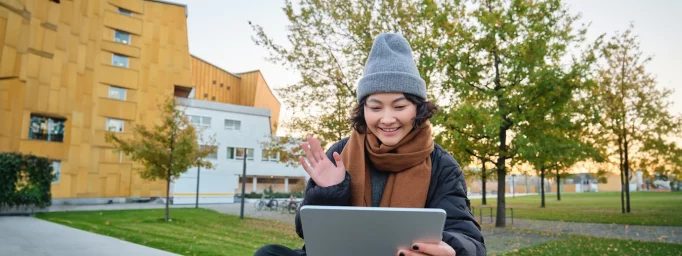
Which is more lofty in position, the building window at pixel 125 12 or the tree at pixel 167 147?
the building window at pixel 125 12

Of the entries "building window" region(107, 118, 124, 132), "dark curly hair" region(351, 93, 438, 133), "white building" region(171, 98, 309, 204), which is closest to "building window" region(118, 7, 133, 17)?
"white building" region(171, 98, 309, 204)

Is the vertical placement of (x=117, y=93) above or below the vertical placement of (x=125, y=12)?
below

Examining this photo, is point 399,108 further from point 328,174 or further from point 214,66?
point 214,66

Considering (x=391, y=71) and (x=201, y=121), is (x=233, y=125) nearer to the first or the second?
(x=201, y=121)

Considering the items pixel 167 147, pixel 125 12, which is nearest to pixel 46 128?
pixel 125 12

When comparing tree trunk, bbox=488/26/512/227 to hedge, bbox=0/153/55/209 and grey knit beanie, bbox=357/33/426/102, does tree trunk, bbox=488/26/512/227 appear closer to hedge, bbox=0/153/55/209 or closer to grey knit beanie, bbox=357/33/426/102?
grey knit beanie, bbox=357/33/426/102

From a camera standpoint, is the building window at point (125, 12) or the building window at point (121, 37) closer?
the building window at point (121, 37)

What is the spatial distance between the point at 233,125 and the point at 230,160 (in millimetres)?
3308

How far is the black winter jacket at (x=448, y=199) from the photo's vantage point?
1.86 meters

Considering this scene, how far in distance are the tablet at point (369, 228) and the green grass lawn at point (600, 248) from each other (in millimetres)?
7689

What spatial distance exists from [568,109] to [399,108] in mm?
12980

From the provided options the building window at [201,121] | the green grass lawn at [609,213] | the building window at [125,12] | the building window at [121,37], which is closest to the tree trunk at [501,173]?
the green grass lawn at [609,213]

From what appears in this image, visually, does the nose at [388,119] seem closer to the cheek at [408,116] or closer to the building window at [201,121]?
the cheek at [408,116]

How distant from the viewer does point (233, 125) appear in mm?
41531
